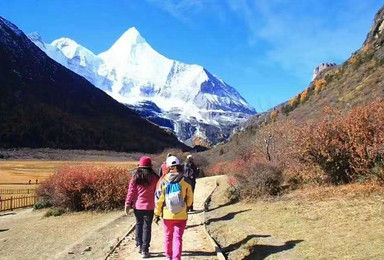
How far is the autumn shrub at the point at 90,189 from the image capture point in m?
18.7

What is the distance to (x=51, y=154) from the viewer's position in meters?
105

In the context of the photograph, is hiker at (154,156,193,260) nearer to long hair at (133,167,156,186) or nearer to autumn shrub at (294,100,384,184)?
long hair at (133,167,156,186)

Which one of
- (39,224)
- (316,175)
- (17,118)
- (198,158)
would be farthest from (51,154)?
(316,175)

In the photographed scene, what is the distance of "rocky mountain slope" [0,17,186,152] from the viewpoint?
123875 millimetres

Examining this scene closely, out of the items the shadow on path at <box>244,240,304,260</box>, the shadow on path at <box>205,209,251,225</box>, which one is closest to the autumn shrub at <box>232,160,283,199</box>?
the shadow on path at <box>205,209,251,225</box>

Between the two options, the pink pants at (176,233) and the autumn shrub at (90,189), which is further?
the autumn shrub at (90,189)

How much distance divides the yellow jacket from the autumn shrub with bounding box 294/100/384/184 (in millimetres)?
6270

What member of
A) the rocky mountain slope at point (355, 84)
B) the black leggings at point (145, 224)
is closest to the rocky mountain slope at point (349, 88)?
the rocky mountain slope at point (355, 84)

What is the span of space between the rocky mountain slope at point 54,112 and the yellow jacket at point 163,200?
110 metres

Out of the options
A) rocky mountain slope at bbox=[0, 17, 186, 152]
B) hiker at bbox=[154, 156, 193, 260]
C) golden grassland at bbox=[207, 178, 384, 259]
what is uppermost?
rocky mountain slope at bbox=[0, 17, 186, 152]

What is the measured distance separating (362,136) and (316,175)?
2.39 meters

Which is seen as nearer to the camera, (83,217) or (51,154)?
(83,217)

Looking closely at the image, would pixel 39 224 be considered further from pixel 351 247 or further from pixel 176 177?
pixel 351 247

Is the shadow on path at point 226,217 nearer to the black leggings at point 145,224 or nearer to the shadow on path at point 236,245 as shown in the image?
the shadow on path at point 236,245
